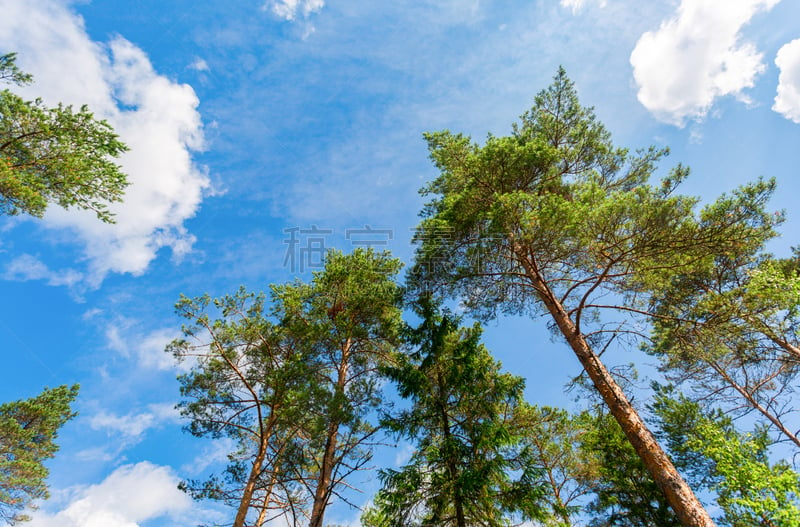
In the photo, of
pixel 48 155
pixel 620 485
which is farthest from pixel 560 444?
pixel 48 155

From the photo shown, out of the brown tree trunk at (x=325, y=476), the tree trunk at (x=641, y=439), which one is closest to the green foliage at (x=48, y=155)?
the brown tree trunk at (x=325, y=476)

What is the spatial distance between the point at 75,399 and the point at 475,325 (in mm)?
17460

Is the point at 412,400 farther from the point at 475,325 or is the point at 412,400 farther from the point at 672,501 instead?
the point at 672,501

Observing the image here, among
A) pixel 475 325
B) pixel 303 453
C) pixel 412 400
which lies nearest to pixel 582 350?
pixel 475 325

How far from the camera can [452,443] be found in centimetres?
688

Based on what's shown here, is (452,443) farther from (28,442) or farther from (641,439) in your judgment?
(28,442)

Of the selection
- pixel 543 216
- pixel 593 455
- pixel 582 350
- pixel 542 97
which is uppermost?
pixel 542 97

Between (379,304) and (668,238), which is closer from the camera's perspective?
(668,238)

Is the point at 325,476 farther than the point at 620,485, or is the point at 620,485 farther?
the point at 620,485

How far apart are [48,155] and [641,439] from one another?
50.6 ft

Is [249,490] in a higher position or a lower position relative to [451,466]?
higher

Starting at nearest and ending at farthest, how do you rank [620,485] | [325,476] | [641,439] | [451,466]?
1. [641,439]
2. [451,466]
3. [325,476]
4. [620,485]

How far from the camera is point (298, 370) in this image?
30.5ft

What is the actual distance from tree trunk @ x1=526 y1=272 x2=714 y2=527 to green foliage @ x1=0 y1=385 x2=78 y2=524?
62.5ft
